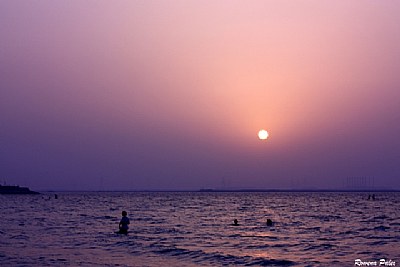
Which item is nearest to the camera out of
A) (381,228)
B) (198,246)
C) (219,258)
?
(219,258)

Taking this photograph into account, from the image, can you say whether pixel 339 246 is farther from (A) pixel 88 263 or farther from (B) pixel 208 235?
(A) pixel 88 263

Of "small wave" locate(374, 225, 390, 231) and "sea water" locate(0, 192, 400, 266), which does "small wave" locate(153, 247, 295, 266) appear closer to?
"sea water" locate(0, 192, 400, 266)

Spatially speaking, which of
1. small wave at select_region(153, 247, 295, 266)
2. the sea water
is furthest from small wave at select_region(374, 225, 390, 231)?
small wave at select_region(153, 247, 295, 266)

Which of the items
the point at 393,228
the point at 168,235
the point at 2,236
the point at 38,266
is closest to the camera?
the point at 38,266

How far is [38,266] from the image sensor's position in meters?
28.4

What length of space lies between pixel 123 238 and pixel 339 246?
1502cm

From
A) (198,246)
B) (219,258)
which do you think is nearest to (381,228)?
(198,246)

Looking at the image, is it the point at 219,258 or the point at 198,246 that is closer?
the point at 219,258

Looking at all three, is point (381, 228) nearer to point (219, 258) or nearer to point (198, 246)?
point (198, 246)

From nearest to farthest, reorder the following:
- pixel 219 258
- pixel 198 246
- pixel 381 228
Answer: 1. pixel 219 258
2. pixel 198 246
3. pixel 381 228

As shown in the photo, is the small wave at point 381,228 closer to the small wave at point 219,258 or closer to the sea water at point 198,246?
the sea water at point 198,246

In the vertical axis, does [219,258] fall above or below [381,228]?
below

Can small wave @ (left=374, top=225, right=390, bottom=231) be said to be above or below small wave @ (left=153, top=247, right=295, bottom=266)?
above

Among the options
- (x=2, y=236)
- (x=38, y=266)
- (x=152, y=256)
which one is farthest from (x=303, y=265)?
(x=2, y=236)
